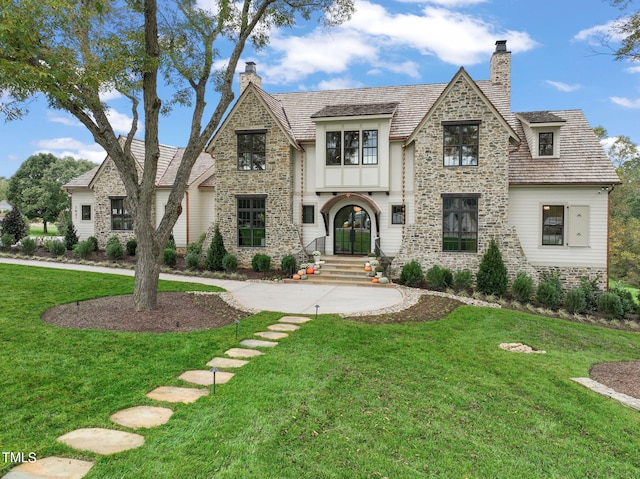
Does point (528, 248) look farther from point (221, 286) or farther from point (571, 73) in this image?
point (221, 286)

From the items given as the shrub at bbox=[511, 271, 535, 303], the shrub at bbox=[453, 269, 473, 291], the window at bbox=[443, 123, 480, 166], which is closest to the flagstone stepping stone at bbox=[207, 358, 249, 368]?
the shrub at bbox=[453, 269, 473, 291]

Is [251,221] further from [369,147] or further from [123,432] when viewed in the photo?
[123,432]

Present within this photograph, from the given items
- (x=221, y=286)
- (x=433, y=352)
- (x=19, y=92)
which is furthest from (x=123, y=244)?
(x=433, y=352)

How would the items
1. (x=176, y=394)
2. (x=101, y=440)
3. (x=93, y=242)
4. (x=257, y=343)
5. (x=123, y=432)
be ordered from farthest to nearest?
(x=93, y=242)
(x=257, y=343)
(x=176, y=394)
(x=123, y=432)
(x=101, y=440)

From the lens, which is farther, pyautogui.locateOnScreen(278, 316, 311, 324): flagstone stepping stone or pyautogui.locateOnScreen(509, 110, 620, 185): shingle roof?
pyautogui.locateOnScreen(509, 110, 620, 185): shingle roof

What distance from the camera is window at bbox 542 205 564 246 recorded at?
629 inches

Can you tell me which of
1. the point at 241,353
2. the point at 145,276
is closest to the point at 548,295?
the point at 241,353

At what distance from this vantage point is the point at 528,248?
16234mm

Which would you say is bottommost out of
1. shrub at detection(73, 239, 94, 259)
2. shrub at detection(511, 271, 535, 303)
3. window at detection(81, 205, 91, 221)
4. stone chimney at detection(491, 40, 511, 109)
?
shrub at detection(511, 271, 535, 303)

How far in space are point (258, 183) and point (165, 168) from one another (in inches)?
319

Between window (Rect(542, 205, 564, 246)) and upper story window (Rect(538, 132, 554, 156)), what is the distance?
2.43 metres

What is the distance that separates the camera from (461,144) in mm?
15844

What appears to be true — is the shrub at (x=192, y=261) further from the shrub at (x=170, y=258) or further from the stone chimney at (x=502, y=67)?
the stone chimney at (x=502, y=67)

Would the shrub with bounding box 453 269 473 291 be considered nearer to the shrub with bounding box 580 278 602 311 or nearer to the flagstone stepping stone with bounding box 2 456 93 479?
the shrub with bounding box 580 278 602 311
